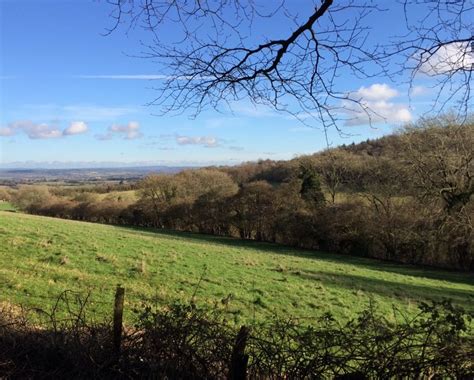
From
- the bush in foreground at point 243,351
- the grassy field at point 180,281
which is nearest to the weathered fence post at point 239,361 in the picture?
the bush in foreground at point 243,351

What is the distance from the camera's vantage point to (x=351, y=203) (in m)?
42.0

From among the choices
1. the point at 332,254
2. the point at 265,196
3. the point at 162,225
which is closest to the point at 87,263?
the point at 332,254

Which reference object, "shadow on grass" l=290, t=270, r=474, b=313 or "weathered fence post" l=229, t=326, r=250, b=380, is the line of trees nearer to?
"shadow on grass" l=290, t=270, r=474, b=313

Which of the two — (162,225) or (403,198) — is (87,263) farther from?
(162,225)

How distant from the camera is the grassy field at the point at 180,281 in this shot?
12.1 meters

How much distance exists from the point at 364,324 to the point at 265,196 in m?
44.7

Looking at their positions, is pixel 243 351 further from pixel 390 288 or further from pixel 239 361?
pixel 390 288

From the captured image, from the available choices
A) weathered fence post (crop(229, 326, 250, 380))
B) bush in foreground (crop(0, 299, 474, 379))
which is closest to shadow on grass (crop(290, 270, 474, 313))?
bush in foreground (crop(0, 299, 474, 379))

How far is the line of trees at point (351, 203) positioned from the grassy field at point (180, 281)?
6.01 metres

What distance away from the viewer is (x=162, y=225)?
59844 mm

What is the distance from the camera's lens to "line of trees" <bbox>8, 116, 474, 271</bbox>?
3247 cm

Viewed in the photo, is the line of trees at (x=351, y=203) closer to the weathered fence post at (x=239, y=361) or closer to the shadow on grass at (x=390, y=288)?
the shadow on grass at (x=390, y=288)

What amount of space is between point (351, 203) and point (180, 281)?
2957 cm

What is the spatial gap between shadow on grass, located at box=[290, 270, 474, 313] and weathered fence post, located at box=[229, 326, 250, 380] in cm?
1555
